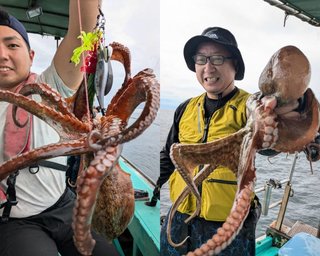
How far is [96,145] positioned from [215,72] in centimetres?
54

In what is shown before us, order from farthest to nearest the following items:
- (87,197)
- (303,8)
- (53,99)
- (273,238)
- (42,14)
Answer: (42,14)
(273,238)
(303,8)
(53,99)
(87,197)

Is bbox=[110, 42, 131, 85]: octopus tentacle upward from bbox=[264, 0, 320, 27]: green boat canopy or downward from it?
downward

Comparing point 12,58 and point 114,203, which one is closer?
point 114,203

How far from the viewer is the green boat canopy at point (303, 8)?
98cm

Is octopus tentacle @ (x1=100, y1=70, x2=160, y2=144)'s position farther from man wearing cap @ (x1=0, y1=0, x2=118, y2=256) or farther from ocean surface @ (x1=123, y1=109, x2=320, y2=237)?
ocean surface @ (x1=123, y1=109, x2=320, y2=237)

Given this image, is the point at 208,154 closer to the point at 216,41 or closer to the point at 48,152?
the point at 48,152

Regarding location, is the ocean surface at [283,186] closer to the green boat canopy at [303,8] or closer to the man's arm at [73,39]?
the man's arm at [73,39]

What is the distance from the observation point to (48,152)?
0.48 metres

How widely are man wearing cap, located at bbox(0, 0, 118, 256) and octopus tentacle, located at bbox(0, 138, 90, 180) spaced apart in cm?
39

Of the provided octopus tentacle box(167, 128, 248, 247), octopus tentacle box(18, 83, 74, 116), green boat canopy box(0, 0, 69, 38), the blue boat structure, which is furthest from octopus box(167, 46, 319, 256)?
green boat canopy box(0, 0, 69, 38)

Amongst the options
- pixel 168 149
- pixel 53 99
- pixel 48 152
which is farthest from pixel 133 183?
pixel 48 152

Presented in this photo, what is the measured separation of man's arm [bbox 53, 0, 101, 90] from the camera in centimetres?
77

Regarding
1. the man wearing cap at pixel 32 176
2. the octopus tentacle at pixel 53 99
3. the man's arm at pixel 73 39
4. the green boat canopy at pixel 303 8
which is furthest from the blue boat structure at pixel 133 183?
the green boat canopy at pixel 303 8

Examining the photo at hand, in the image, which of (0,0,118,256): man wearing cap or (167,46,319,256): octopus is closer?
(167,46,319,256): octopus
